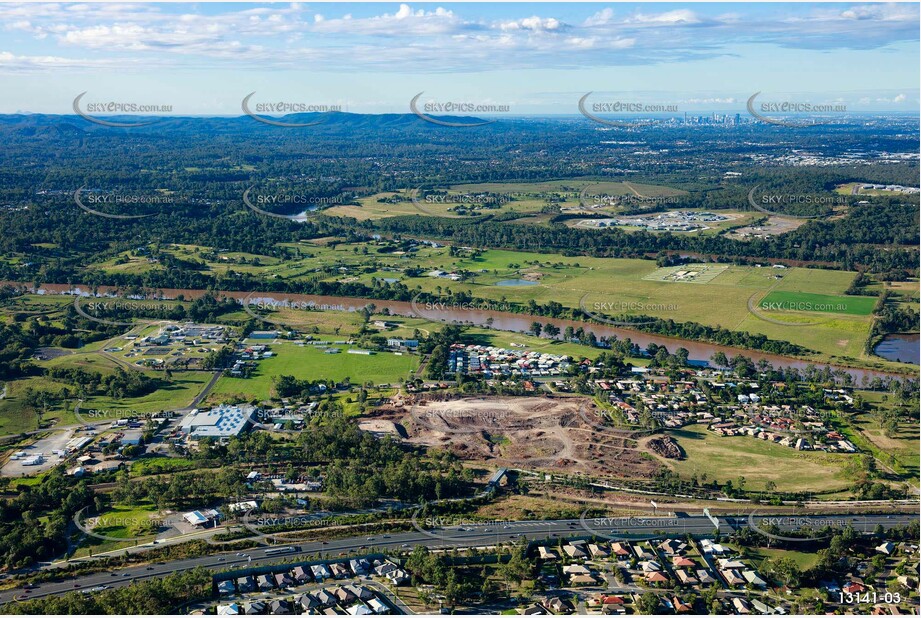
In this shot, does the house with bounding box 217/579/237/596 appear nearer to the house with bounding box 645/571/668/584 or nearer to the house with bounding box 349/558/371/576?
the house with bounding box 349/558/371/576

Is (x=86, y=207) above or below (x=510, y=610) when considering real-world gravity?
above

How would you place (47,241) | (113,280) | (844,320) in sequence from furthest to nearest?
(47,241), (113,280), (844,320)

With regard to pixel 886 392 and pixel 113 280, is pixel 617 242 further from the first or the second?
pixel 113 280

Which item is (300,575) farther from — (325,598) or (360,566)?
(360,566)

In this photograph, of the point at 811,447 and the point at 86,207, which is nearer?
the point at 811,447

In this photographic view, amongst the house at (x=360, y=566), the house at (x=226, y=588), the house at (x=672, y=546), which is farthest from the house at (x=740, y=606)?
the house at (x=226, y=588)

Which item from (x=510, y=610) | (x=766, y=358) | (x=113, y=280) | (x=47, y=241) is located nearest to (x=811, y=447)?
(x=766, y=358)

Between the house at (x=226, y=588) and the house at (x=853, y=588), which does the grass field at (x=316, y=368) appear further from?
the house at (x=853, y=588)

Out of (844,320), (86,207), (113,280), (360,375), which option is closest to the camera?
(360,375)
